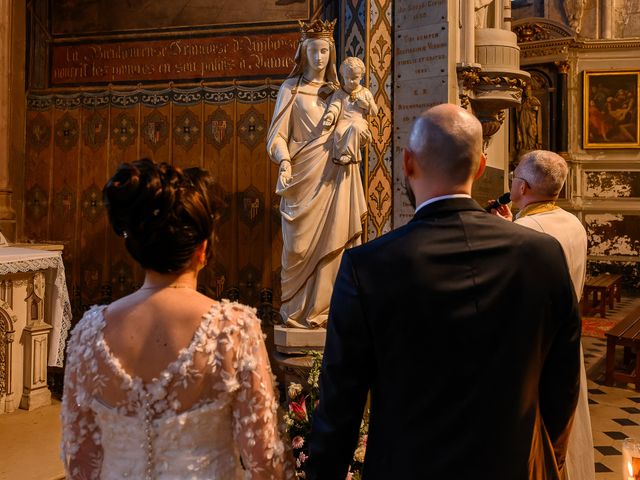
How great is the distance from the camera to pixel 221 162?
20.8 feet

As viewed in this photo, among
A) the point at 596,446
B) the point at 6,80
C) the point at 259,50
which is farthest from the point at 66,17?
the point at 596,446

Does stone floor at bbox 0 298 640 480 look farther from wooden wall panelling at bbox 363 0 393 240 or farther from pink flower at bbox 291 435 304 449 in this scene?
wooden wall panelling at bbox 363 0 393 240

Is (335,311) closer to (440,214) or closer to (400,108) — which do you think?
(440,214)

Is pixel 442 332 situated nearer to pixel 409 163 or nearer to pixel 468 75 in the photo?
pixel 409 163

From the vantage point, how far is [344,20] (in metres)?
5.70

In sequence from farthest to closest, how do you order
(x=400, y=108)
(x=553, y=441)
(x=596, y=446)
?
(x=400, y=108) < (x=596, y=446) < (x=553, y=441)

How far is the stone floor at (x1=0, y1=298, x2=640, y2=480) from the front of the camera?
10.9 feet

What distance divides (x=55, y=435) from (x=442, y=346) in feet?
10.7

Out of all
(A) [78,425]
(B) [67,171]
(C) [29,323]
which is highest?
(B) [67,171]

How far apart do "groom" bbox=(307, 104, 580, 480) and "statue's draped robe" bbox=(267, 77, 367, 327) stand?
3014 mm

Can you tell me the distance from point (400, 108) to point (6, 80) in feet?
12.0

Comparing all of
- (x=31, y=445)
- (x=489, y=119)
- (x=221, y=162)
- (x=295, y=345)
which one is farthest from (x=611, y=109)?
(x=31, y=445)

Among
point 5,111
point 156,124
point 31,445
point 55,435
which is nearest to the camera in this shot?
point 31,445

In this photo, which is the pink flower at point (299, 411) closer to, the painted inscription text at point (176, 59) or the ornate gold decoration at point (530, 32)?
the painted inscription text at point (176, 59)
